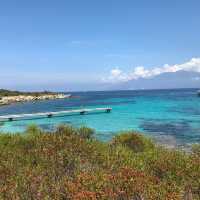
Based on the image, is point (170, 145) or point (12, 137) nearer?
point (12, 137)

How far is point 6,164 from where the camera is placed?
10.3 meters

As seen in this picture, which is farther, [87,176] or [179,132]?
[179,132]

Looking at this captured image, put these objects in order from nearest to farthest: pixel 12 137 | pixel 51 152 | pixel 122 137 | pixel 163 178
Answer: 1. pixel 163 178
2. pixel 51 152
3. pixel 12 137
4. pixel 122 137

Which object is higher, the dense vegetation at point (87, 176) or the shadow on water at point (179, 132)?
the dense vegetation at point (87, 176)

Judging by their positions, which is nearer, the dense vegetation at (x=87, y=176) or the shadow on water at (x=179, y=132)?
the dense vegetation at (x=87, y=176)

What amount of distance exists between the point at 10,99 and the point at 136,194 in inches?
4717

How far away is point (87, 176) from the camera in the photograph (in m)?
8.15

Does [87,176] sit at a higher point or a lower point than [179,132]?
higher

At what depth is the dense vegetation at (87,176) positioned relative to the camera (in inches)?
295

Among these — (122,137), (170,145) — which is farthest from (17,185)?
(170,145)

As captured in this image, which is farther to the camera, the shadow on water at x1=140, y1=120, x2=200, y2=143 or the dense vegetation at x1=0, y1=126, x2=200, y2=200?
the shadow on water at x1=140, y1=120, x2=200, y2=143

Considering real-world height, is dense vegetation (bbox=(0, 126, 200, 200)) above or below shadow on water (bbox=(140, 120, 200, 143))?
above

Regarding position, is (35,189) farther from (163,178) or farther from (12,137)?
(12,137)

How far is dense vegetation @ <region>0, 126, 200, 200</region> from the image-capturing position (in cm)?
750
